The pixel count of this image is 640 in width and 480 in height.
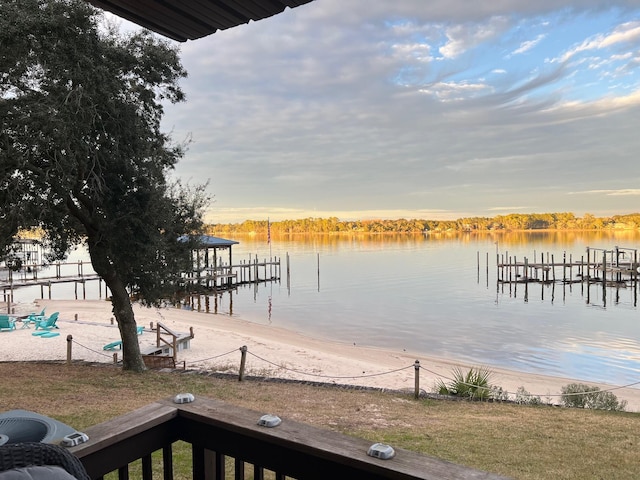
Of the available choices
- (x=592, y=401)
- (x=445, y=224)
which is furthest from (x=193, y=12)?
(x=445, y=224)

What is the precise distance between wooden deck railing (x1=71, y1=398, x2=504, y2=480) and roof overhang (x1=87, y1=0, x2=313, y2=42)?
157 centimetres

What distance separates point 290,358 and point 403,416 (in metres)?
8.88

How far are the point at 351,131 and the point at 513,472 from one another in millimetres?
67410

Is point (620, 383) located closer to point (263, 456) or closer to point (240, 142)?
point (263, 456)

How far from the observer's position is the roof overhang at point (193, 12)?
1689mm

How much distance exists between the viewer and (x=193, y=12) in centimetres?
175

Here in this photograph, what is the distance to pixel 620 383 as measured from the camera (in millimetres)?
15078

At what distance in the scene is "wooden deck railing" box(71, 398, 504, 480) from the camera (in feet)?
4.57

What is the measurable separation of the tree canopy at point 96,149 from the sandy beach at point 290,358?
4015 mm

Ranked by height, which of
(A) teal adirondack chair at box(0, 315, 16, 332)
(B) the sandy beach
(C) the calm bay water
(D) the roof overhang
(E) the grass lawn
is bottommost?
(C) the calm bay water

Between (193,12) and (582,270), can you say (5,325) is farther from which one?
(582,270)

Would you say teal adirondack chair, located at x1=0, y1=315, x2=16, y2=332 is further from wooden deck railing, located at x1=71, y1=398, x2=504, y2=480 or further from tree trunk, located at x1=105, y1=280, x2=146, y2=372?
wooden deck railing, located at x1=71, y1=398, x2=504, y2=480

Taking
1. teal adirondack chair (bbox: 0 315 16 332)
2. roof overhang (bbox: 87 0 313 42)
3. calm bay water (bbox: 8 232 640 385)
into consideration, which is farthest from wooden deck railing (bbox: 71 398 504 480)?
teal adirondack chair (bbox: 0 315 16 332)

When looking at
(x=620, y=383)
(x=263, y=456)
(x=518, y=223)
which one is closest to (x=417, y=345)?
(x=620, y=383)
